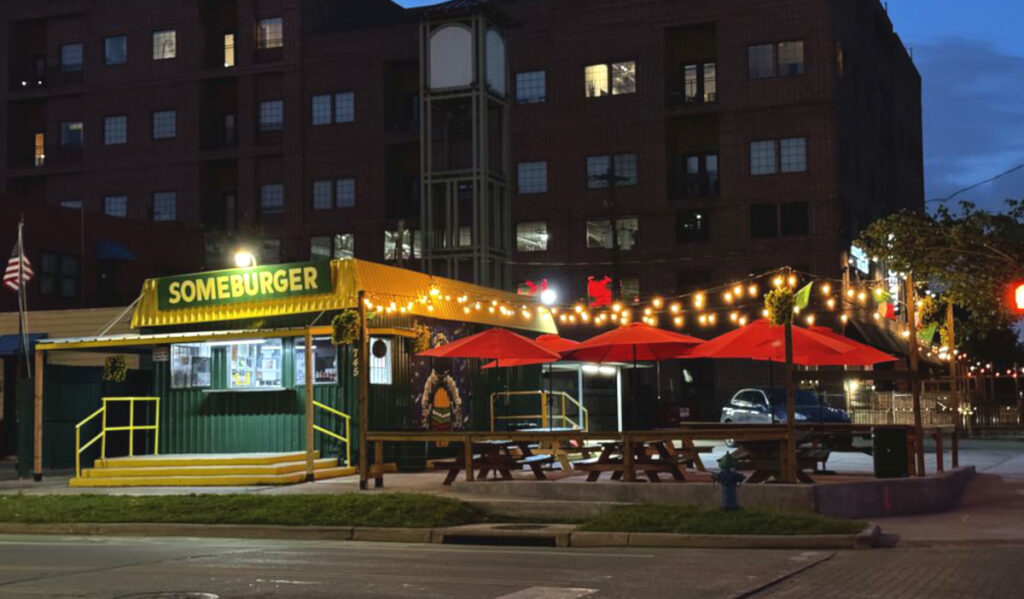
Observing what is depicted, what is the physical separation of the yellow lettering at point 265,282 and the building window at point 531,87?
35.0 m

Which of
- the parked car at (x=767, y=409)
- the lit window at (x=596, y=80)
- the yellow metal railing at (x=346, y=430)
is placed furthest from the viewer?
the lit window at (x=596, y=80)

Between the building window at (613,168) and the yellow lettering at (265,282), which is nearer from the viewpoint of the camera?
the yellow lettering at (265,282)

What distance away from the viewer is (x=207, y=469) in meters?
23.8

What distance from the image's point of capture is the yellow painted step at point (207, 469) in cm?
2328

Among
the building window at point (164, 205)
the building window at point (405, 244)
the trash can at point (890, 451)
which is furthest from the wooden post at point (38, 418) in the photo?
the building window at point (164, 205)

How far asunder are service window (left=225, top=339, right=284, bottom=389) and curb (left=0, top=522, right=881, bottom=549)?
27.4 feet

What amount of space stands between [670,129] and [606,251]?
20.8 ft

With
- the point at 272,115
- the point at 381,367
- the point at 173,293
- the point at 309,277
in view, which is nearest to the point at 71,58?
the point at 272,115

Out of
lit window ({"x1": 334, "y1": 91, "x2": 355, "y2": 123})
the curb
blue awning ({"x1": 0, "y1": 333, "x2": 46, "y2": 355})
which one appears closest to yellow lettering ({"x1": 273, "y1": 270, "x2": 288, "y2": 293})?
the curb

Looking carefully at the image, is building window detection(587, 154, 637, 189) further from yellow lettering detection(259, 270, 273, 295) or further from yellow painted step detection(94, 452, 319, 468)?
yellow painted step detection(94, 452, 319, 468)

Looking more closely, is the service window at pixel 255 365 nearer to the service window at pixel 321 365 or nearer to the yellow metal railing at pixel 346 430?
the service window at pixel 321 365

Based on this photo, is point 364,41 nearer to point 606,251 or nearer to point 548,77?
point 548,77

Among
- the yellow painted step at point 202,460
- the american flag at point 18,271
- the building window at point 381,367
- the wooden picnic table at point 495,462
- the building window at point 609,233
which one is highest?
the building window at point 609,233

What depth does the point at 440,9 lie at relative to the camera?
33.2m
